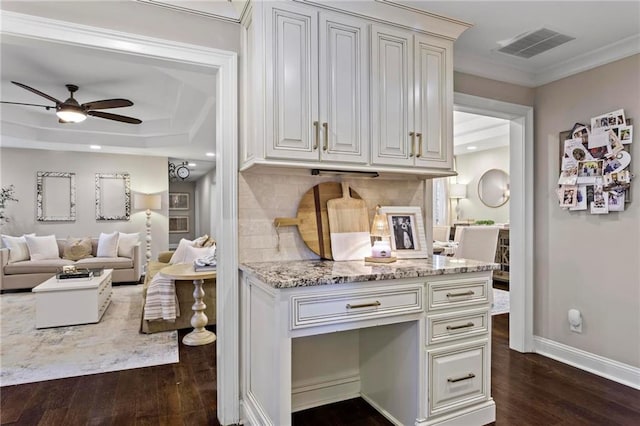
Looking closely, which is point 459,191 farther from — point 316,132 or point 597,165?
point 316,132

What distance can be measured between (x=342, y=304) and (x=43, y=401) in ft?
7.17

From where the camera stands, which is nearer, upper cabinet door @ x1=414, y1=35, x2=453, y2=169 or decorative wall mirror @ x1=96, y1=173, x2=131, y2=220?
upper cabinet door @ x1=414, y1=35, x2=453, y2=169

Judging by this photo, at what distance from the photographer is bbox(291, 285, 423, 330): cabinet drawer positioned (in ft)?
5.66

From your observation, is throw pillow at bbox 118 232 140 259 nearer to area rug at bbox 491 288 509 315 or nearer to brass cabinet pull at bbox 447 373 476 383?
area rug at bbox 491 288 509 315

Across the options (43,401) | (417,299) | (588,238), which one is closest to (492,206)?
(588,238)

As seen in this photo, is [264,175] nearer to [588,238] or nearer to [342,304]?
[342,304]

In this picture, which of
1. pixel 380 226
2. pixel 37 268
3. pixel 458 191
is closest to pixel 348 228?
pixel 380 226

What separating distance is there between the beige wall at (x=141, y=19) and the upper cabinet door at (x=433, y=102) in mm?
1141

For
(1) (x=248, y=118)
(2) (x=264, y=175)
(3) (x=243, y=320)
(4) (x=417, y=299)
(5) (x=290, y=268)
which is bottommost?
(3) (x=243, y=320)

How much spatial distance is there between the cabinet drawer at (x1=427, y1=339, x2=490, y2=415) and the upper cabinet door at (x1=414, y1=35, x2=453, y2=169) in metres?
1.11

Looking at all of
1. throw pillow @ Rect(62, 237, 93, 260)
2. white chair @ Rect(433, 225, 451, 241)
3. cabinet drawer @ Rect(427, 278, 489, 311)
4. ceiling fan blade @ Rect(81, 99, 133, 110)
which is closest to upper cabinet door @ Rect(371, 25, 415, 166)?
cabinet drawer @ Rect(427, 278, 489, 311)

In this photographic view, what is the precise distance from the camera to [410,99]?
2285 millimetres

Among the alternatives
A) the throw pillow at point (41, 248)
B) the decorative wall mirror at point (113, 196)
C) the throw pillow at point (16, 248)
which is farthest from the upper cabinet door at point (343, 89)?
the decorative wall mirror at point (113, 196)

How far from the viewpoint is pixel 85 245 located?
634cm
